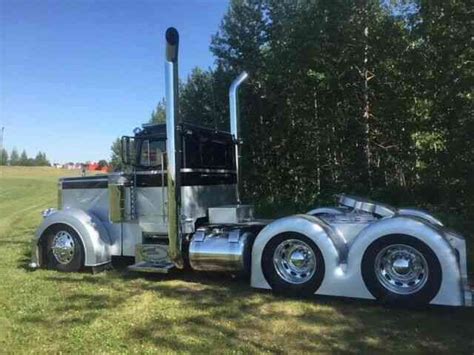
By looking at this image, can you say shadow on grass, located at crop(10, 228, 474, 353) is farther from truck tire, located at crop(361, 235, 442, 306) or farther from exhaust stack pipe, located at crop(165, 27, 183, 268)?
exhaust stack pipe, located at crop(165, 27, 183, 268)

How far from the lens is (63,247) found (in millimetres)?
8328

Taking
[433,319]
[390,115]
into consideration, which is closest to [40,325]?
[433,319]

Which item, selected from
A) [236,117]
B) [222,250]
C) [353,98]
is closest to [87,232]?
[222,250]

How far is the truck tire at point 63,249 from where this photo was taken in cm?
822

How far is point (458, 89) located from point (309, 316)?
23.8 feet

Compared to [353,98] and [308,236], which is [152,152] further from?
[353,98]

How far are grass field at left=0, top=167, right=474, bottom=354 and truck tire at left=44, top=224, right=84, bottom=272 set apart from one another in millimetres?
598

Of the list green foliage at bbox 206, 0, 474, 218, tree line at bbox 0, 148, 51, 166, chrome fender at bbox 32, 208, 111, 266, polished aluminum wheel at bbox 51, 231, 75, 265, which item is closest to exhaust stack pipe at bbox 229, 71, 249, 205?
chrome fender at bbox 32, 208, 111, 266

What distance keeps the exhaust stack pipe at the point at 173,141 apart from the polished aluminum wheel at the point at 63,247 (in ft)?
6.14

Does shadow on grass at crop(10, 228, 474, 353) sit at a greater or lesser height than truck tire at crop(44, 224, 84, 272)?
lesser

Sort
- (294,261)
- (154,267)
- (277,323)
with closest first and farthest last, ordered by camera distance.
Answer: (277,323) → (294,261) → (154,267)

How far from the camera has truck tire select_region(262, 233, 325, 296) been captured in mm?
6414

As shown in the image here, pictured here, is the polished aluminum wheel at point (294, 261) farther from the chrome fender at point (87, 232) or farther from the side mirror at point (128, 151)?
the chrome fender at point (87, 232)

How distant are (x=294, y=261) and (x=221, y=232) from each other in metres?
1.30
